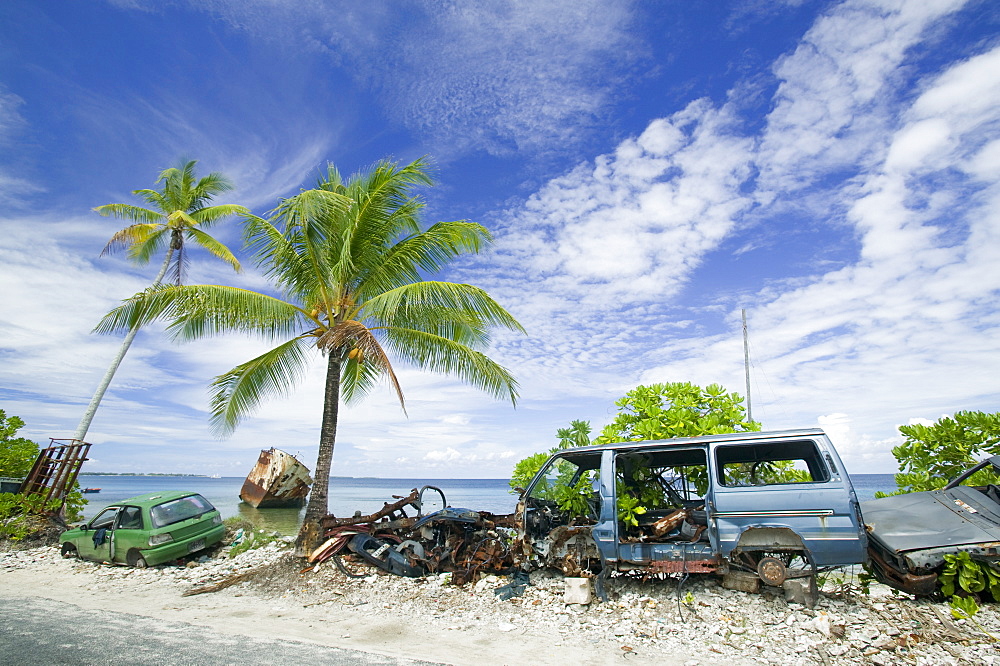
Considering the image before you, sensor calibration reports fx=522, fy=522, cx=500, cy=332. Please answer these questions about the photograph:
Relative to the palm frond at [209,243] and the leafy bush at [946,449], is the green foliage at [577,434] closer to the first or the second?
the leafy bush at [946,449]

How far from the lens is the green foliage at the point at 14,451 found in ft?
44.8

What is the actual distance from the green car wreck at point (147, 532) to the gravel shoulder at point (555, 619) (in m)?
0.97

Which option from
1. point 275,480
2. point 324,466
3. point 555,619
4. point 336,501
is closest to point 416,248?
point 324,466

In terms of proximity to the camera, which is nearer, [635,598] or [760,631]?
[760,631]

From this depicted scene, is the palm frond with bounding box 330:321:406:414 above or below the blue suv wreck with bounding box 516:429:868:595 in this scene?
above

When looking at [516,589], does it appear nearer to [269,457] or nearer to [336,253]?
[336,253]

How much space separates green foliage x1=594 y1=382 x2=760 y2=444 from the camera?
7.97 m

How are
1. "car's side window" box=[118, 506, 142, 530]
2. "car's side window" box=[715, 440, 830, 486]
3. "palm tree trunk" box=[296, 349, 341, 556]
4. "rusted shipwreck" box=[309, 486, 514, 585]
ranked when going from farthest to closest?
"car's side window" box=[118, 506, 142, 530] → "palm tree trunk" box=[296, 349, 341, 556] → "rusted shipwreck" box=[309, 486, 514, 585] → "car's side window" box=[715, 440, 830, 486]

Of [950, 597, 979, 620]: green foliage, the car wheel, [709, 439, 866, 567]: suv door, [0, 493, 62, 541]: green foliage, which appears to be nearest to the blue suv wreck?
[709, 439, 866, 567]: suv door

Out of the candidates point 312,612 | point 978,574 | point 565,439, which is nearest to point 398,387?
point 565,439

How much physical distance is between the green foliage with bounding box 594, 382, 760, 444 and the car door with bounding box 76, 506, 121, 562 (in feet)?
32.6

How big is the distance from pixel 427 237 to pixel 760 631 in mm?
8817

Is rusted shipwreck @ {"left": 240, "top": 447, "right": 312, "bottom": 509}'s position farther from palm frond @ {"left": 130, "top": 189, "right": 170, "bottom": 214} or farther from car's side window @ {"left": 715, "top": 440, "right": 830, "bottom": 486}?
car's side window @ {"left": 715, "top": 440, "right": 830, "bottom": 486}

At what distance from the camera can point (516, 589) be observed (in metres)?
7.48
